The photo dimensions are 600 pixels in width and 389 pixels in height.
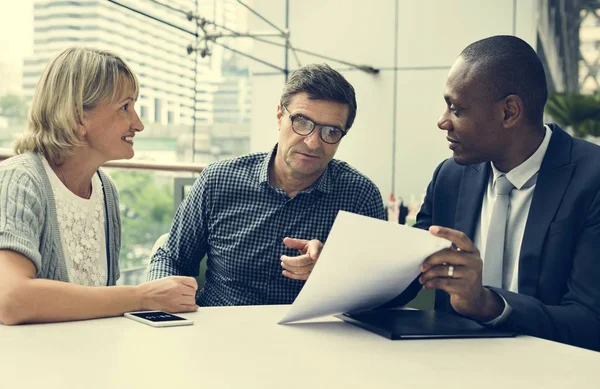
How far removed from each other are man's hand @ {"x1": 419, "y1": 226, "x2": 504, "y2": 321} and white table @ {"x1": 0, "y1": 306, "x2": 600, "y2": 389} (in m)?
0.08

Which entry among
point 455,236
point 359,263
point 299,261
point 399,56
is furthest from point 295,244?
point 399,56

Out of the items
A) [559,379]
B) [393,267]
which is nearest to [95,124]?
[393,267]

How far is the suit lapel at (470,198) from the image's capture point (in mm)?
1799

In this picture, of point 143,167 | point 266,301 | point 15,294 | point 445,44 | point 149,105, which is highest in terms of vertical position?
point 445,44

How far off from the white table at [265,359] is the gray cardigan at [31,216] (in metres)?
0.21

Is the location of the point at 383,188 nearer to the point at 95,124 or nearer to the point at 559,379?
the point at 95,124

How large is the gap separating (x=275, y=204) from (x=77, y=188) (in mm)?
542

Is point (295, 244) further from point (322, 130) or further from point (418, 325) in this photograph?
point (322, 130)

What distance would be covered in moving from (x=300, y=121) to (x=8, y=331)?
1022 millimetres

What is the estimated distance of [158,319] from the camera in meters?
1.33

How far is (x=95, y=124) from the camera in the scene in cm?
178

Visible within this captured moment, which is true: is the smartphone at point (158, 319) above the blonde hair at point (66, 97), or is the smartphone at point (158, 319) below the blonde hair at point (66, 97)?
below

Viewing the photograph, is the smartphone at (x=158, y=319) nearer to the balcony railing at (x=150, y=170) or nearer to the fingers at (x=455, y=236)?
the fingers at (x=455, y=236)

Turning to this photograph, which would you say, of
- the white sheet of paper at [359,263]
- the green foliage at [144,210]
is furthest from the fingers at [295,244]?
the green foliage at [144,210]
